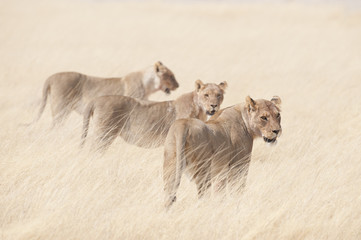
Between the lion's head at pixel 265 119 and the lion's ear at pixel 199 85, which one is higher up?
the lion's head at pixel 265 119

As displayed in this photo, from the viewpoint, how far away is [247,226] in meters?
5.20

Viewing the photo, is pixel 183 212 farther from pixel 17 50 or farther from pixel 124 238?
pixel 17 50

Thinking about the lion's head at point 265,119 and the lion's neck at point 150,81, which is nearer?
the lion's head at point 265,119

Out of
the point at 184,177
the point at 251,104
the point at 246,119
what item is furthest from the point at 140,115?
the point at 251,104

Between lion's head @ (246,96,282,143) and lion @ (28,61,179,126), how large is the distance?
13.1 ft

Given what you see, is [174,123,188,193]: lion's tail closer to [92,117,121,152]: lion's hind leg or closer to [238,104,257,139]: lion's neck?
[238,104,257,139]: lion's neck

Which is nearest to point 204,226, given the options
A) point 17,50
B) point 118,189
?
point 118,189

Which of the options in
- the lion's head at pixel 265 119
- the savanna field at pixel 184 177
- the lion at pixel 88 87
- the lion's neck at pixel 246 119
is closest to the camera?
the savanna field at pixel 184 177

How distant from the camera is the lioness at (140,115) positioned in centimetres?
766

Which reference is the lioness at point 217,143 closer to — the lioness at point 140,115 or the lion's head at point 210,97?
the lion's head at point 210,97

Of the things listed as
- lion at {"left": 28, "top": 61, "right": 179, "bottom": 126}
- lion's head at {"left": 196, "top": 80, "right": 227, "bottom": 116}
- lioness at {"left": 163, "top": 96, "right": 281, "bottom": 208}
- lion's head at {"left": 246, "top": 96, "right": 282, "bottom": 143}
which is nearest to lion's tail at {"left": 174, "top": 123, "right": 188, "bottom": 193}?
lioness at {"left": 163, "top": 96, "right": 281, "bottom": 208}

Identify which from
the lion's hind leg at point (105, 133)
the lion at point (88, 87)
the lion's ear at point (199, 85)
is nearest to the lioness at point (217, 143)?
the lion's ear at point (199, 85)

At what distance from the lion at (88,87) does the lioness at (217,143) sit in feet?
12.8

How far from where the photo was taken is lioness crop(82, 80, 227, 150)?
7.66 metres
